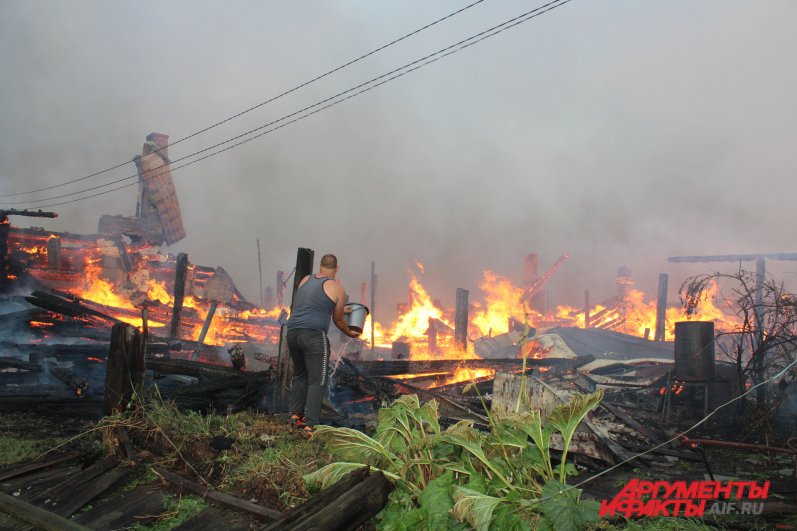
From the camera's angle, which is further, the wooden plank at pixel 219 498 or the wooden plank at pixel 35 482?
the wooden plank at pixel 35 482

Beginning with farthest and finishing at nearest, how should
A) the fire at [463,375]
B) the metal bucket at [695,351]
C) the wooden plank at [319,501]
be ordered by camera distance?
the fire at [463,375] → the metal bucket at [695,351] → the wooden plank at [319,501]

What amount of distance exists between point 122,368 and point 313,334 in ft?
7.23

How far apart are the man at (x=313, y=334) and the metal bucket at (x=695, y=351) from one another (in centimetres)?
719

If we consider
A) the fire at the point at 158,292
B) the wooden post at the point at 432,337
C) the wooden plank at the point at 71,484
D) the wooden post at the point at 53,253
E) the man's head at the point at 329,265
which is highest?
the wooden post at the point at 53,253

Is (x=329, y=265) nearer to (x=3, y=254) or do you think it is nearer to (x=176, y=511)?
(x=176, y=511)

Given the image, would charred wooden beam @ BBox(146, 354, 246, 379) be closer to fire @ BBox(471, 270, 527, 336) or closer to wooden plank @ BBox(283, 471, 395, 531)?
wooden plank @ BBox(283, 471, 395, 531)

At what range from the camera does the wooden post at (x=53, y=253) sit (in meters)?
19.3

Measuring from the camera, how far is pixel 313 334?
213 inches

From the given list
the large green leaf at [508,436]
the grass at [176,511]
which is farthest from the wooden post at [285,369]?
the large green leaf at [508,436]

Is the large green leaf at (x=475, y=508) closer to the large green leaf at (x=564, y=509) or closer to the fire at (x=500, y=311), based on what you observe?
the large green leaf at (x=564, y=509)

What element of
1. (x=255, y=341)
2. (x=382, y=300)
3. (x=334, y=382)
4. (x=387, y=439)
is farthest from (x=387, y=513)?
(x=382, y=300)

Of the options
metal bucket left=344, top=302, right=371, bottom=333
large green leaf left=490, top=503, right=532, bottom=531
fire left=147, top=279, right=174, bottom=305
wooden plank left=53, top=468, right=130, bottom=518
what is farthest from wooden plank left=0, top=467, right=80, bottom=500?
fire left=147, top=279, right=174, bottom=305

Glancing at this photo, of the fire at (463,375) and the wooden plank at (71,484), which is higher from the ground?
the wooden plank at (71,484)

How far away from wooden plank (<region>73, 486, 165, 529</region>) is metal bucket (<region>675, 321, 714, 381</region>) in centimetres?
941
